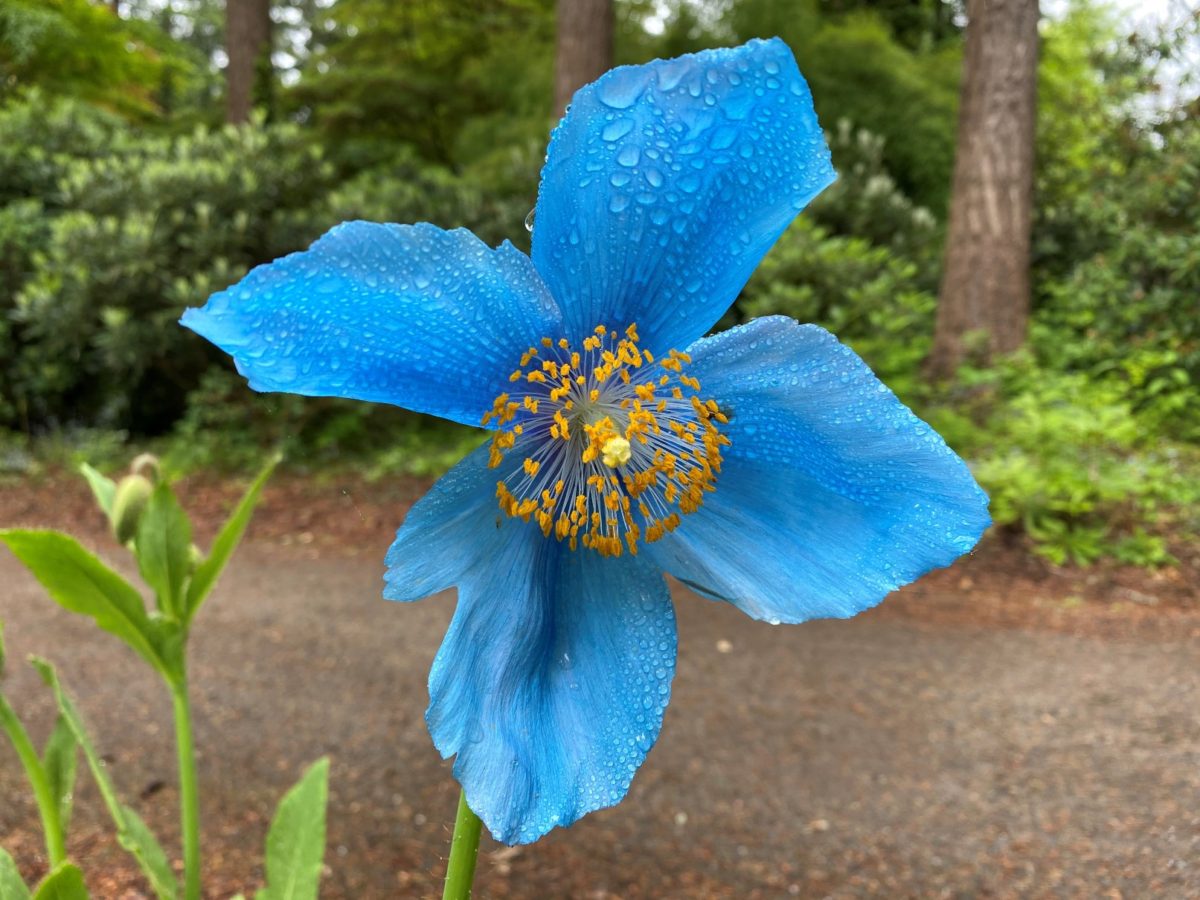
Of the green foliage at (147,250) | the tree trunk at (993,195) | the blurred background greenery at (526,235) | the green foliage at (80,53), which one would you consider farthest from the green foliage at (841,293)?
the green foliage at (80,53)

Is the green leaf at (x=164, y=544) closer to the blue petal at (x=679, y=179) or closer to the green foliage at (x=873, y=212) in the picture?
the blue petal at (x=679, y=179)

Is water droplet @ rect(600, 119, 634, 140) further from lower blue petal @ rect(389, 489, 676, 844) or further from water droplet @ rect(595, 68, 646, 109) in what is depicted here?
Result: lower blue petal @ rect(389, 489, 676, 844)

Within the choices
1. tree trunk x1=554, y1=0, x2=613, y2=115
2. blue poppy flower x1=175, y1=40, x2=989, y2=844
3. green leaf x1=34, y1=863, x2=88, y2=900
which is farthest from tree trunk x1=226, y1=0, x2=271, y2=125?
blue poppy flower x1=175, y1=40, x2=989, y2=844

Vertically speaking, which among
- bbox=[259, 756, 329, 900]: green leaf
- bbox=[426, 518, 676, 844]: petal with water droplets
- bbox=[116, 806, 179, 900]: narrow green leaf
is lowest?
bbox=[116, 806, 179, 900]: narrow green leaf

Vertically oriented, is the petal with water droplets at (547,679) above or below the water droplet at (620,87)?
below

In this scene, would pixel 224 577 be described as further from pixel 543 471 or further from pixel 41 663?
pixel 543 471

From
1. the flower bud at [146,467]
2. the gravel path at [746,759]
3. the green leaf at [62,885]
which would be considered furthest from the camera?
the gravel path at [746,759]
